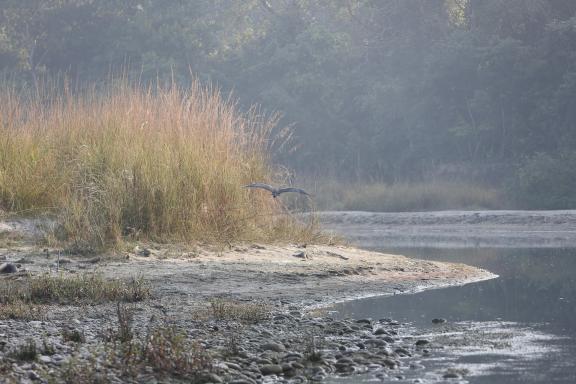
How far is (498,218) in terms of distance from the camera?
2305cm

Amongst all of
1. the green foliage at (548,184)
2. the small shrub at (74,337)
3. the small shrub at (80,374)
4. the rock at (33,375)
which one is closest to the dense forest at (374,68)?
the green foliage at (548,184)

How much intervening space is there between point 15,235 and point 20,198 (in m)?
0.79

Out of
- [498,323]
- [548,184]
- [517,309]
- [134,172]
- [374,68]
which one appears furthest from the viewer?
[374,68]

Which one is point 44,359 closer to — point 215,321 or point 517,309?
point 215,321

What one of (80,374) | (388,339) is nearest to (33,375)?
(80,374)

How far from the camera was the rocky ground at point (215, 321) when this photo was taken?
→ 5.30 metres

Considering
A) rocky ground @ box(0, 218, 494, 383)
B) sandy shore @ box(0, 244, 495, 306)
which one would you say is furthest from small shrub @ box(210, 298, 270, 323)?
sandy shore @ box(0, 244, 495, 306)

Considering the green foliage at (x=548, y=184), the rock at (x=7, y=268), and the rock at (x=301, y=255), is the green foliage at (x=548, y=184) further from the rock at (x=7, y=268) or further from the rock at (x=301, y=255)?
the rock at (x=7, y=268)

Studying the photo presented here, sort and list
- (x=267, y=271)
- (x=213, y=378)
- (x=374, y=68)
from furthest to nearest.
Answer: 1. (x=374, y=68)
2. (x=267, y=271)
3. (x=213, y=378)

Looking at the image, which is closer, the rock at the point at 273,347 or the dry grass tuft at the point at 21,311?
the rock at the point at 273,347

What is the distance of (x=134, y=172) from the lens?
1023 cm

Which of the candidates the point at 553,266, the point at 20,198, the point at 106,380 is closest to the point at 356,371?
the point at 106,380

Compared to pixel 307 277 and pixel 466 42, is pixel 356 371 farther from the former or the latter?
pixel 466 42

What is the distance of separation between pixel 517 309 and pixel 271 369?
11.9ft
